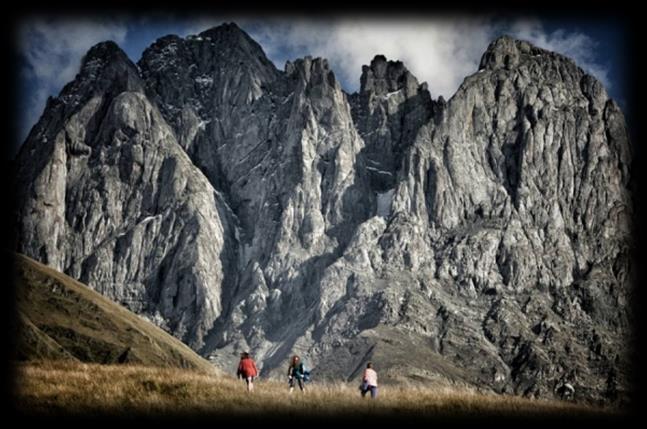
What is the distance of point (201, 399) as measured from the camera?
30234mm

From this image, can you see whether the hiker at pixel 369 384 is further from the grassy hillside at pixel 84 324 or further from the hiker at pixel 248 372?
the grassy hillside at pixel 84 324

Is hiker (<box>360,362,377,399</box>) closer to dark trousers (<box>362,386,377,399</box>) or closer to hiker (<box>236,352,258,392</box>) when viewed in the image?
dark trousers (<box>362,386,377,399</box>)

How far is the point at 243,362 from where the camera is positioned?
36906 mm

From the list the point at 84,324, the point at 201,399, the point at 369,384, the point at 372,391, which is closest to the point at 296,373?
the point at 369,384

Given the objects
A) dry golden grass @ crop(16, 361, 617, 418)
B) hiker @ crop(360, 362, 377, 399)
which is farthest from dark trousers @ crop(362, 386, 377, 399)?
dry golden grass @ crop(16, 361, 617, 418)

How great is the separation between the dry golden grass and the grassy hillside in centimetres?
2304

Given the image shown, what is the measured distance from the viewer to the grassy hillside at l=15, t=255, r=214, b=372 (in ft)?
198

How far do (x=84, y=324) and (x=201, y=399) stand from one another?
38009mm

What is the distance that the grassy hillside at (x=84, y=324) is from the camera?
60.5m

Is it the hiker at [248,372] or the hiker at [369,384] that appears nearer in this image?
the hiker at [369,384]

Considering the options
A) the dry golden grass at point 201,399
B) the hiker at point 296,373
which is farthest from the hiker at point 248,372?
the hiker at point 296,373

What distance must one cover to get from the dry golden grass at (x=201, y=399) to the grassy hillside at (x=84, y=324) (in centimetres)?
2304

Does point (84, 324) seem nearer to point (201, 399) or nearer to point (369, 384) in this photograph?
point (369, 384)

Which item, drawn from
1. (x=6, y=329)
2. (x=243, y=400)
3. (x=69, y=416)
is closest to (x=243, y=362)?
(x=243, y=400)
